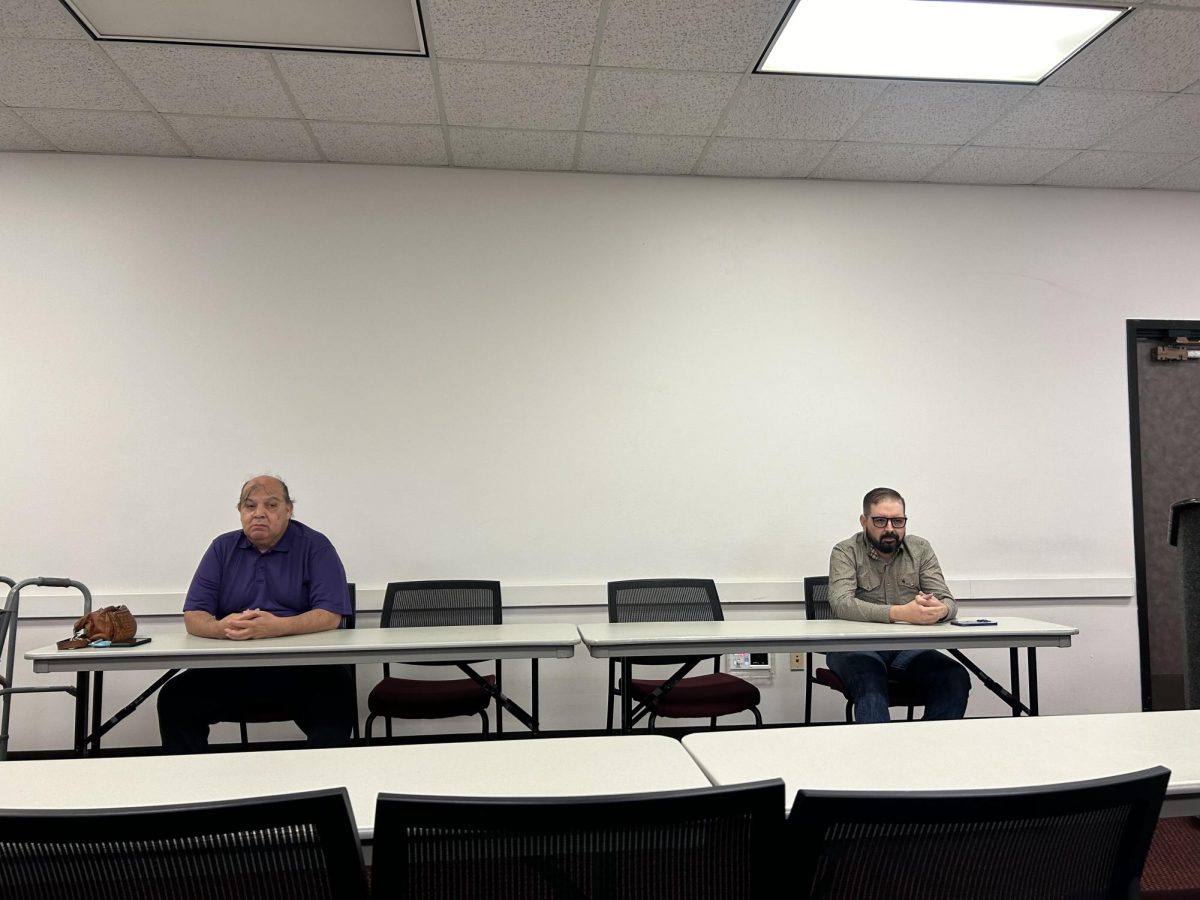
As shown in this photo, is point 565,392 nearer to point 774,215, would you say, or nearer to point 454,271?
point 454,271

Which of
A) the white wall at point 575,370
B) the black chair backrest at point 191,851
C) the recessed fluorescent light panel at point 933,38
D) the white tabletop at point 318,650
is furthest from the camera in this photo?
the white wall at point 575,370

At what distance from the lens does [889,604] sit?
343cm

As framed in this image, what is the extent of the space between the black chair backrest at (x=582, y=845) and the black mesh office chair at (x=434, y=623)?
225 centimetres

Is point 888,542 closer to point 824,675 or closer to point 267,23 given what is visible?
point 824,675

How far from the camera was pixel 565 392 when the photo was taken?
164 inches

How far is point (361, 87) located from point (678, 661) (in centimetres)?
271

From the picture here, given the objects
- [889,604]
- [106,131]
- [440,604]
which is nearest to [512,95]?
[106,131]

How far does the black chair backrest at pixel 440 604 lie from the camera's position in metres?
3.42

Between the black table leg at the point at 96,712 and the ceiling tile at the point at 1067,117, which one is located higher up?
the ceiling tile at the point at 1067,117

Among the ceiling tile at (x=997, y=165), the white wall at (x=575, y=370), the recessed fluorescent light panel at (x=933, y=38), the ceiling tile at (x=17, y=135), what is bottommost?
the white wall at (x=575, y=370)

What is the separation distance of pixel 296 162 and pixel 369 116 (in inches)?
27.9

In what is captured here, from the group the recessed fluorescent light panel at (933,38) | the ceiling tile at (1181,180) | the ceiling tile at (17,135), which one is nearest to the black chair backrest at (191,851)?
the recessed fluorescent light panel at (933,38)

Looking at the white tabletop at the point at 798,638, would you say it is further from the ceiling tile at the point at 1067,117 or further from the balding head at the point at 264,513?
the ceiling tile at the point at 1067,117

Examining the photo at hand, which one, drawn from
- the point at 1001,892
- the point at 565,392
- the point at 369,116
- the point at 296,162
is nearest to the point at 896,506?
the point at 565,392
